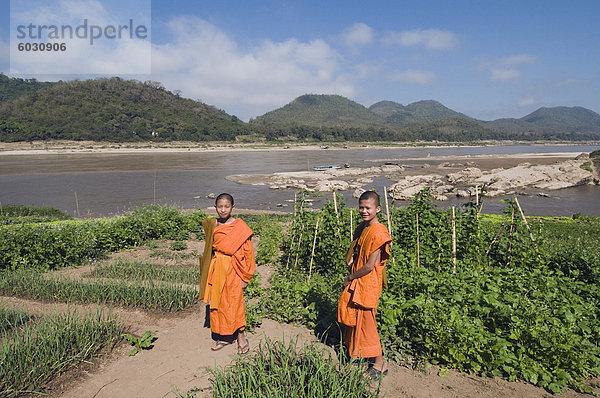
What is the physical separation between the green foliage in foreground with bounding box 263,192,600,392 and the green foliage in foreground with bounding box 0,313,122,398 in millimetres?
2248

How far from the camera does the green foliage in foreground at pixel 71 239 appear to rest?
7609mm

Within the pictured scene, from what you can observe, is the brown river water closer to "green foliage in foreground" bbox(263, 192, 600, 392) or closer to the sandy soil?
"green foliage in foreground" bbox(263, 192, 600, 392)

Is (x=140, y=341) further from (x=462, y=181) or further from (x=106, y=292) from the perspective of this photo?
(x=462, y=181)

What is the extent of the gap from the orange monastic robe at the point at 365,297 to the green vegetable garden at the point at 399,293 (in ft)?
1.19

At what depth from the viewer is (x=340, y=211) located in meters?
7.93

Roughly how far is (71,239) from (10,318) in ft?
12.2

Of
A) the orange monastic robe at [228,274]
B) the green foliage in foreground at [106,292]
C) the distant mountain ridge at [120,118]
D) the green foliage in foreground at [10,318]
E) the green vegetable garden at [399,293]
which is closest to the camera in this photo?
the green vegetable garden at [399,293]

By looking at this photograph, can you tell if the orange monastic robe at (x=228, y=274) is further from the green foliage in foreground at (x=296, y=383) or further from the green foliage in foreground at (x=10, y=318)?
the green foliage in foreground at (x=10, y=318)

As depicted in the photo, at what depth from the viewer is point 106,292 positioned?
588 cm

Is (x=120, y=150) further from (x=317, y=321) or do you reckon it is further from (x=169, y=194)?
(x=317, y=321)

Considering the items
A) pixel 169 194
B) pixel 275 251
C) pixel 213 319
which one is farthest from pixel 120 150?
pixel 213 319

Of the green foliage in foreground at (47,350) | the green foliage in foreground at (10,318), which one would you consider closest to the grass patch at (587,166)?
the green foliage in foreground at (47,350)

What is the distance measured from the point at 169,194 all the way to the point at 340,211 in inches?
873

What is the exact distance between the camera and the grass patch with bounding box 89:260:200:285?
6992 millimetres
